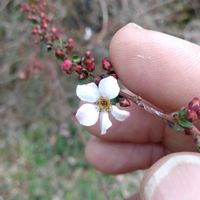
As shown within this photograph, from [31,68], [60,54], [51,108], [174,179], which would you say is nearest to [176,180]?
[174,179]

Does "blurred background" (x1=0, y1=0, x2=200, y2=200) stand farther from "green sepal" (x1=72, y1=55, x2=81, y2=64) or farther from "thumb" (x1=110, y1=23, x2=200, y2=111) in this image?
"green sepal" (x1=72, y1=55, x2=81, y2=64)

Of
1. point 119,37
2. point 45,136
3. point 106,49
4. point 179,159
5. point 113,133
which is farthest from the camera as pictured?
point 45,136

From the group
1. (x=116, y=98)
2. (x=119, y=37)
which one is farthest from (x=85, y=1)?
(x=116, y=98)

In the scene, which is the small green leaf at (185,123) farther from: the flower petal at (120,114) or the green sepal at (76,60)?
the green sepal at (76,60)

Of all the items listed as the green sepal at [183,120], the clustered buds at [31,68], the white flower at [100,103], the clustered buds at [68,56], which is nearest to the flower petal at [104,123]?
the white flower at [100,103]

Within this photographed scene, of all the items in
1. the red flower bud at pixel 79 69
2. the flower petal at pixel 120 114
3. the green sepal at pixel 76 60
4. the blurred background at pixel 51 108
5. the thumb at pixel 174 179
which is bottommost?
the blurred background at pixel 51 108

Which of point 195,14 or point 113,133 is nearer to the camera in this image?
point 113,133

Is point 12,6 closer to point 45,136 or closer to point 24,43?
point 24,43

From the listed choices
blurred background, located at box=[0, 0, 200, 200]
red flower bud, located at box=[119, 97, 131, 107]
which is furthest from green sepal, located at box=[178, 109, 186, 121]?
blurred background, located at box=[0, 0, 200, 200]

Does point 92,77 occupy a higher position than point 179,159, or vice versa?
point 92,77
